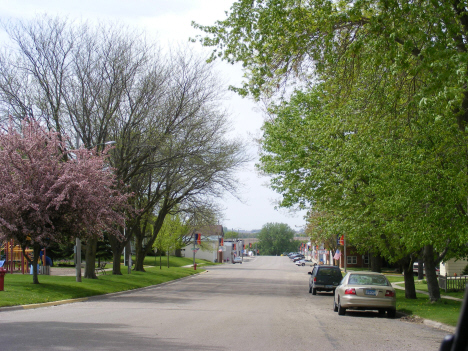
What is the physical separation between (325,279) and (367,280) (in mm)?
10624

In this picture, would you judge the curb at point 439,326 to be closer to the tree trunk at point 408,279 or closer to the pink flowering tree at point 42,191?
the tree trunk at point 408,279

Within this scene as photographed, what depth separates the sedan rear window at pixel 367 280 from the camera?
1645 centimetres

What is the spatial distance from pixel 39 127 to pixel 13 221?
4364 mm

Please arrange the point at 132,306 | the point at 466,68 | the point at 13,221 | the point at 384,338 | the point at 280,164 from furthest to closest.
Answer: the point at 280,164 < the point at 13,221 < the point at 132,306 < the point at 384,338 < the point at 466,68

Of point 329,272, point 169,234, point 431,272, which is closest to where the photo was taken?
point 431,272

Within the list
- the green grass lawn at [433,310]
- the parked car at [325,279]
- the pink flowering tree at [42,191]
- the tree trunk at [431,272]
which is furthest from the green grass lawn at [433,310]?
the pink flowering tree at [42,191]

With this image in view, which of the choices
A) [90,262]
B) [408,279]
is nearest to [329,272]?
[408,279]

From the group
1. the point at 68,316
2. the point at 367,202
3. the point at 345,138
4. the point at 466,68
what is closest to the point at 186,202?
the point at 345,138

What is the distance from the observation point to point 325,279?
2703 cm

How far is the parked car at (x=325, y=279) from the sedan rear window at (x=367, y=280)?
32.8 feet

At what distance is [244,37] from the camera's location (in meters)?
12.9

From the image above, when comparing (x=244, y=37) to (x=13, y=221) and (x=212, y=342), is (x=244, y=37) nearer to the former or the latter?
(x=212, y=342)

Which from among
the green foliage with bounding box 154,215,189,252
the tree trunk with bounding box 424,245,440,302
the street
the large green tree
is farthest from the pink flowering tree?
the green foliage with bounding box 154,215,189,252

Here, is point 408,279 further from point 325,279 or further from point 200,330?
point 200,330
